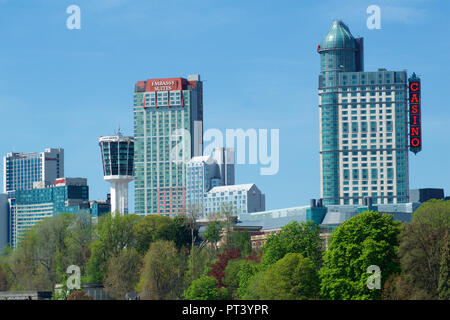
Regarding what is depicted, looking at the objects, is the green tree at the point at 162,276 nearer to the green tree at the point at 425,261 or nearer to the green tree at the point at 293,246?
the green tree at the point at 293,246

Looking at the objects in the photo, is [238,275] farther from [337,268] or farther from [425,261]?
[425,261]

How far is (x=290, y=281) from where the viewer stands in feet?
452

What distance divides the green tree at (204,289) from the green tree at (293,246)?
9.25m

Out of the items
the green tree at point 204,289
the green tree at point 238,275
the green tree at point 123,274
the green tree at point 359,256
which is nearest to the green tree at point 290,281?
the green tree at point 359,256

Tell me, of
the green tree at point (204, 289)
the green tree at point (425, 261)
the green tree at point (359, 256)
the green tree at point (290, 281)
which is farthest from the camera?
the green tree at point (204, 289)

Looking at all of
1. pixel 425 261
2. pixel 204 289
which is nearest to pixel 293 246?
pixel 204 289

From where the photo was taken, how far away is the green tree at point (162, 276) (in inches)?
6973

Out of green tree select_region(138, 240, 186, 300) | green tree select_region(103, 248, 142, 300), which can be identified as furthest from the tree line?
green tree select_region(103, 248, 142, 300)

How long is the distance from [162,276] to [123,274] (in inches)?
467

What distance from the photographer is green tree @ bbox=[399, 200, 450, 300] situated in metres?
124
